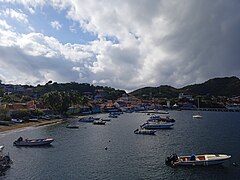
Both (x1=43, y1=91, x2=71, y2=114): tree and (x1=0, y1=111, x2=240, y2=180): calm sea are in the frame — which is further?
(x1=43, y1=91, x2=71, y2=114): tree

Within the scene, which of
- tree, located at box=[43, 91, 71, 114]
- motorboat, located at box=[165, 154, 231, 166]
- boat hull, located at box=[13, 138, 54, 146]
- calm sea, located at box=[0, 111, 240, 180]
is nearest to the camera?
calm sea, located at box=[0, 111, 240, 180]

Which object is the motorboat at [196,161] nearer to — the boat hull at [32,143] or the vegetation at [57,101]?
the boat hull at [32,143]

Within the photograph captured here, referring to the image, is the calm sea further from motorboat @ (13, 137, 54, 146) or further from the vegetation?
the vegetation

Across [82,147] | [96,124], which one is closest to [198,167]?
[82,147]

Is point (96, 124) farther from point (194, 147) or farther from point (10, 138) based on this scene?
point (194, 147)

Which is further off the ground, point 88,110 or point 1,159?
point 88,110

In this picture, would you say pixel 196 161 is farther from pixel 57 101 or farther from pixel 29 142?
pixel 57 101

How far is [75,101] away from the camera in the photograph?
159 meters

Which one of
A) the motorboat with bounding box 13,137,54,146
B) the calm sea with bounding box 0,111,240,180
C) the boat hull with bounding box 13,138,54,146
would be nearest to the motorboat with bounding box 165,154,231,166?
the calm sea with bounding box 0,111,240,180

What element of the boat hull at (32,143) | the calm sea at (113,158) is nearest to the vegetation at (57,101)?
the calm sea at (113,158)

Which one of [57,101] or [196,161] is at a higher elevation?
[57,101]

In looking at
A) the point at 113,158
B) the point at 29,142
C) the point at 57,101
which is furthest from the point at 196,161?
the point at 57,101

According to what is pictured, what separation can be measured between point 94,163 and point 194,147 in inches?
1036

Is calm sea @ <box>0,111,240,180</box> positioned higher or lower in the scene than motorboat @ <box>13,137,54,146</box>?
lower
